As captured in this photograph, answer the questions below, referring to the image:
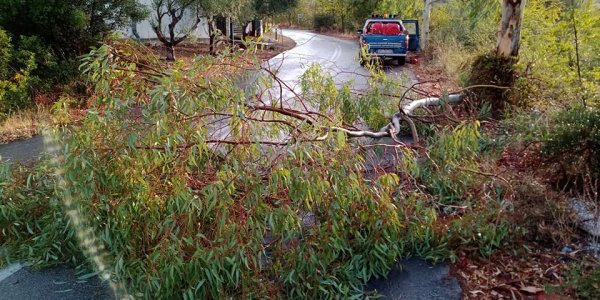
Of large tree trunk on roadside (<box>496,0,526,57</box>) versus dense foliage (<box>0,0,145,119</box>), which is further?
dense foliage (<box>0,0,145,119</box>)

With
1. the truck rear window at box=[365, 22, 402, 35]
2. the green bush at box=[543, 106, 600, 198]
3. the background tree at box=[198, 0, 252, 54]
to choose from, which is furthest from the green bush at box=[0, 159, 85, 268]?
the truck rear window at box=[365, 22, 402, 35]

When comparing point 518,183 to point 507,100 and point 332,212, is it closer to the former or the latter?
point 332,212

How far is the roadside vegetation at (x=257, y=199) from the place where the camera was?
3541 millimetres

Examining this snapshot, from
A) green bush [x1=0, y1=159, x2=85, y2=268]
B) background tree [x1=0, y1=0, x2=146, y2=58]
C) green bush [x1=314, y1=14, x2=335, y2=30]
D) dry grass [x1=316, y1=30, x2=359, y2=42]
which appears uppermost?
green bush [x1=314, y1=14, x2=335, y2=30]

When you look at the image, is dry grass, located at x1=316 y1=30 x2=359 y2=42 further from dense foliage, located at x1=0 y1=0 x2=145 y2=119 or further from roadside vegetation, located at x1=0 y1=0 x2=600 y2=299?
roadside vegetation, located at x1=0 y1=0 x2=600 y2=299

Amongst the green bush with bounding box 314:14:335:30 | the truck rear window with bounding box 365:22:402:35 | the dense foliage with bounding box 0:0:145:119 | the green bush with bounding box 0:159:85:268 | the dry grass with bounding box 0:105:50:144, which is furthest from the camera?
the green bush with bounding box 314:14:335:30

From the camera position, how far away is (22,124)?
9438mm

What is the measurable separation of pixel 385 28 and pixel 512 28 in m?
12.8

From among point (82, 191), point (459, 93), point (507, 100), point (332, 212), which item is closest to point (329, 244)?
point (332, 212)

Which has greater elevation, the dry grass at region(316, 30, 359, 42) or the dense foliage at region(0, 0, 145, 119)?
the dry grass at region(316, 30, 359, 42)

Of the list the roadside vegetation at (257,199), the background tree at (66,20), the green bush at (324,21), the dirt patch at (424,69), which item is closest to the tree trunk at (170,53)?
the background tree at (66,20)

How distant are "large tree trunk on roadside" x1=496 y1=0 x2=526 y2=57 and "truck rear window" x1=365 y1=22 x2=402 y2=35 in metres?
12.2

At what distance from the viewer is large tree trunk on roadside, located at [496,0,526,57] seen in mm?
8445

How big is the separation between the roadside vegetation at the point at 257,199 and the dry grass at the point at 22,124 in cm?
462
